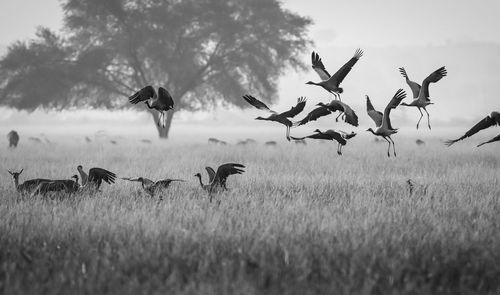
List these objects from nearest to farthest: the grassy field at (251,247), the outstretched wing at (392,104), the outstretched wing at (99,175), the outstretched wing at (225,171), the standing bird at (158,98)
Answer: the grassy field at (251,247)
the outstretched wing at (392,104)
the standing bird at (158,98)
the outstretched wing at (225,171)
the outstretched wing at (99,175)

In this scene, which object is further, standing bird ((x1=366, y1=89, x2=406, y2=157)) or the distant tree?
the distant tree

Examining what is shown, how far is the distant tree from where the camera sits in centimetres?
2264

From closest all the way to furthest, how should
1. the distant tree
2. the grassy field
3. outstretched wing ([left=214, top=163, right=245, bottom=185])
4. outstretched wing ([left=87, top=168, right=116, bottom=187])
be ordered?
the grassy field
outstretched wing ([left=214, top=163, right=245, bottom=185])
outstretched wing ([left=87, top=168, right=116, bottom=187])
the distant tree

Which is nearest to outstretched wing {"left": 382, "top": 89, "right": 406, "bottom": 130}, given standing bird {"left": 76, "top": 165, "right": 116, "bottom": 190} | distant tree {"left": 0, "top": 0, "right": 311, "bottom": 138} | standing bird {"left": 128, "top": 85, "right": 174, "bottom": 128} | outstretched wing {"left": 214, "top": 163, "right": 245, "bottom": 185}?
standing bird {"left": 128, "top": 85, "right": 174, "bottom": 128}

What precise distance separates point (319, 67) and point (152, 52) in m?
21.4

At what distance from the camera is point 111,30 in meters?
24.3

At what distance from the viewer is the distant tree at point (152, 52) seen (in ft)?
74.3

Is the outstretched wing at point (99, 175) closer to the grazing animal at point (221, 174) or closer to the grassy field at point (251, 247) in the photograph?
the grassy field at point (251, 247)

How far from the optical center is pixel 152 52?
2353cm

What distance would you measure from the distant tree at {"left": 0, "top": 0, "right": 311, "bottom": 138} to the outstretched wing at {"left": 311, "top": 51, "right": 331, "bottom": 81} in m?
20.4

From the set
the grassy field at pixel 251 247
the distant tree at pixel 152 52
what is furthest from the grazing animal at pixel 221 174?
the distant tree at pixel 152 52

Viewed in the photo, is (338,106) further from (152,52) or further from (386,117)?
(152,52)

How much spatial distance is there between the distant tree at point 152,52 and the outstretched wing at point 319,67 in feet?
67.1

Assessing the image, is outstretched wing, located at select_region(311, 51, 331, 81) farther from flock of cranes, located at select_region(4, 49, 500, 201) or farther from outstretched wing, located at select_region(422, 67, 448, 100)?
outstretched wing, located at select_region(422, 67, 448, 100)
